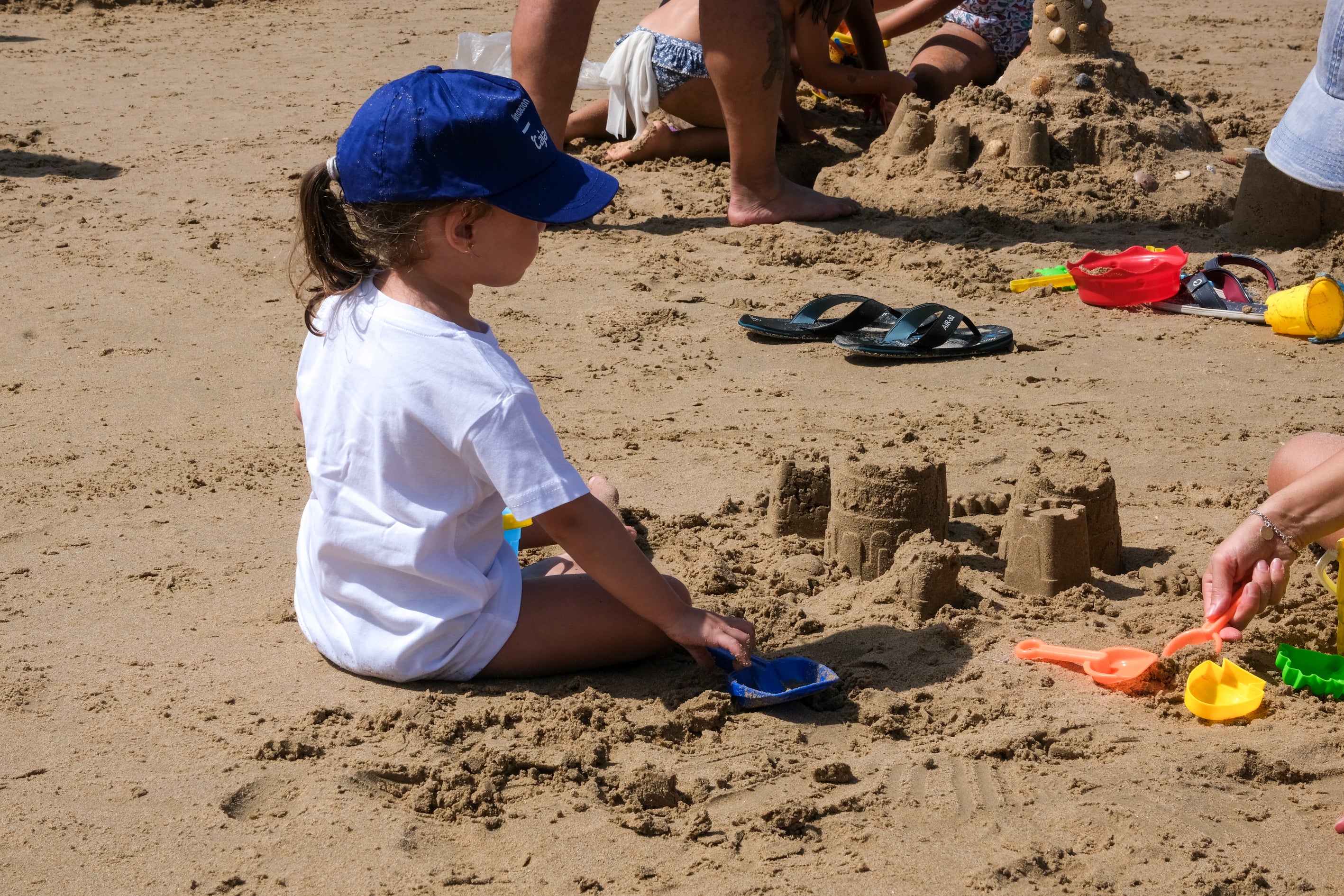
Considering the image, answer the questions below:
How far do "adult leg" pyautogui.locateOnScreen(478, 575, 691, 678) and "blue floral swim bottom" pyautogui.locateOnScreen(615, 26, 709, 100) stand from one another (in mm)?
4200

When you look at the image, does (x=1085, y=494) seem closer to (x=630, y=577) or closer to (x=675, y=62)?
(x=630, y=577)

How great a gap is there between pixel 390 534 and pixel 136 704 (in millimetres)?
570

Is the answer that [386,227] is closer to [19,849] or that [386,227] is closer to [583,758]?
[583,758]

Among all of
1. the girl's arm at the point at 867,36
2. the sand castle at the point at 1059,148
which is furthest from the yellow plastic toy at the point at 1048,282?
the girl's arm at the point at 867,36

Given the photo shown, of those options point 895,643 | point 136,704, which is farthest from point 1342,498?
point 136,704

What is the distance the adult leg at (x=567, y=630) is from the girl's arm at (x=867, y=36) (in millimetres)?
5217

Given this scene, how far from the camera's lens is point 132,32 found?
9.91 meters

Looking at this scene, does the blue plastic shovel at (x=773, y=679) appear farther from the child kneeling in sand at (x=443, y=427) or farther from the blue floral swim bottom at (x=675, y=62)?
the blue floral swim bottom at (x=675, y=62)

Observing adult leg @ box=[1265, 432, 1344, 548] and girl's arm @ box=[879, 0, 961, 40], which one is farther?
girl's arm @ box=[879, 0, 961, 40]

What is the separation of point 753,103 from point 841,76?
1.43 m

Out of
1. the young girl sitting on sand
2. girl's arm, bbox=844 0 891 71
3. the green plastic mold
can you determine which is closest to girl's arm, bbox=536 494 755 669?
the green plastic mold

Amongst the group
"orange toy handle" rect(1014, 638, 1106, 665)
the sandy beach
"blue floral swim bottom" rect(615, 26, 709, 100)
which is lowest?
the sandy beach

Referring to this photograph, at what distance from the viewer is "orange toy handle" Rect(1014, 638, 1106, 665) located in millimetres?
2414

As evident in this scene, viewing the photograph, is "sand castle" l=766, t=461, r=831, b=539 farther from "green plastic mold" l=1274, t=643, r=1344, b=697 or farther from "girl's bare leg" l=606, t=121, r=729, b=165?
"girl's bare leg" l=606, t=121, r=729, b=165
